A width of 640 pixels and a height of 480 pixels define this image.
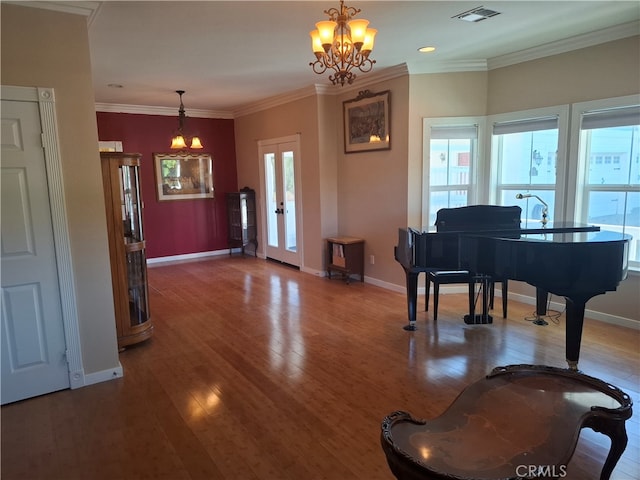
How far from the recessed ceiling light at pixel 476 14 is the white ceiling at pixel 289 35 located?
2.4 inches

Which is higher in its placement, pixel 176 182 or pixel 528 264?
pixel 176 182

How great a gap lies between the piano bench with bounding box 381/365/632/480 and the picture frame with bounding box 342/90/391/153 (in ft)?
12.0

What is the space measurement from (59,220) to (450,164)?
4037 mm

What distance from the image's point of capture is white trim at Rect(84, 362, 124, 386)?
3.06 m

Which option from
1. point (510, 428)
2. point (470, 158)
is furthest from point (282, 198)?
point (510, 428)

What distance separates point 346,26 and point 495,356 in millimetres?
2697

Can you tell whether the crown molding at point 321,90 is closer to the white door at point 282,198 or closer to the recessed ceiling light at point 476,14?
the white door at point 282,198

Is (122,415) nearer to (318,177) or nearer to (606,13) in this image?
(318,177)

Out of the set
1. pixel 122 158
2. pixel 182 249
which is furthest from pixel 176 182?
pixel 122 158

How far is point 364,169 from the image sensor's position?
562cm

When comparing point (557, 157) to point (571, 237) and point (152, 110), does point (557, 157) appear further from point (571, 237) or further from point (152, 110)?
point (152, 110)

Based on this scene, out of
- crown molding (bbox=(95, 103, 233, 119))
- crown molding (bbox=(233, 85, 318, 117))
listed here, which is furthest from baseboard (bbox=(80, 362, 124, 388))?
crown molding (bbox=(95, 103, 233, 119))

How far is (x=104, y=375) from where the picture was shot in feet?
10.2

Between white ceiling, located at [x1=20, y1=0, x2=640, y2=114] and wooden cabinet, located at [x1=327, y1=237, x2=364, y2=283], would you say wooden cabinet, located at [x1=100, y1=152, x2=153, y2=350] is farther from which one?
wooden cabinet, located at [x1=327, y1=237, x2=364, y2=283]
